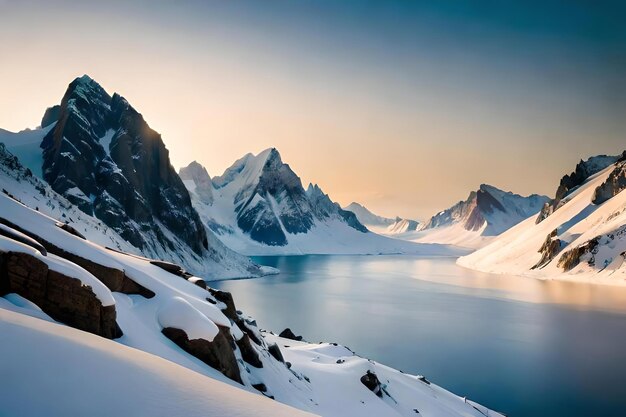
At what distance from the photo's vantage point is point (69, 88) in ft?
406

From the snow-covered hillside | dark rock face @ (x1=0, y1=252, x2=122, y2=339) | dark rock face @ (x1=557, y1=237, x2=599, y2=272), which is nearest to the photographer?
dark rock face @ (x1=0, y1=252, x2=122, y2=339)

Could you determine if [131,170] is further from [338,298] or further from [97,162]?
[338,298]

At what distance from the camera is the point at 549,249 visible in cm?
13650

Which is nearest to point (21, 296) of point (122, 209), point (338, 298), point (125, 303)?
point (125, 303)

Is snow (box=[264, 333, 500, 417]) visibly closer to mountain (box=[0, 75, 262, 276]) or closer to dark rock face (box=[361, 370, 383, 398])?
dark rock face (box=[361, 370, 383, 398])

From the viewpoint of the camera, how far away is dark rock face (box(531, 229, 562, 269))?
5231 inches

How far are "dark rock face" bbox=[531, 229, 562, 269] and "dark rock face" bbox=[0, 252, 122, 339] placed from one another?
149022mm

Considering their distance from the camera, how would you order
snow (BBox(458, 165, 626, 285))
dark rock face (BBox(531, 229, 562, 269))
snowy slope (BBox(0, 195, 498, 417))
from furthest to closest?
dark rock face (BBox(531, 229, 562, 269))
snow (BBox(458, 165, 626, 285))
snowy slope (BBox(0, 195, 498, 417))

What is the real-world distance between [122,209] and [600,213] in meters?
148

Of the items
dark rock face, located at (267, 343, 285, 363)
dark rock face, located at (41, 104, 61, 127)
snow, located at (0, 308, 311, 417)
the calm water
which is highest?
dark rock face, located at (41, 104, 61, 127)

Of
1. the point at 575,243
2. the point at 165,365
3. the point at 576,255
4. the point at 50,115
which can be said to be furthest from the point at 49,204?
the point at 575,243

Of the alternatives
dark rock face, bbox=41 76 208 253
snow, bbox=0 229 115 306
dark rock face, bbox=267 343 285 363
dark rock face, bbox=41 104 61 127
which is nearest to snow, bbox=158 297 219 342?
snow, bbox=0 229 115 306

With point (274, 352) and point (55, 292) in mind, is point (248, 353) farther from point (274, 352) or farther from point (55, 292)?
point (55, 292)

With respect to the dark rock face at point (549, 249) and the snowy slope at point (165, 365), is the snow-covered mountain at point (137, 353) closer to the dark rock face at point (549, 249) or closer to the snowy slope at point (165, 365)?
the snowy slope at point (165, 365)
